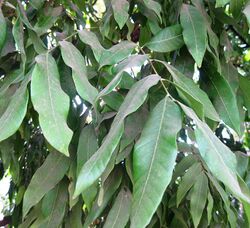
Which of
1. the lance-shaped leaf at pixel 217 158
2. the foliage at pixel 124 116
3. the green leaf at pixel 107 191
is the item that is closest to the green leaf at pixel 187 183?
the foliage at pixel 124 116

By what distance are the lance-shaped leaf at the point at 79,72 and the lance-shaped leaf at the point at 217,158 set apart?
0.13 metres

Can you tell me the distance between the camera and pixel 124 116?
46 cm

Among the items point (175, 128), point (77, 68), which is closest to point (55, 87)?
point (77, 68)

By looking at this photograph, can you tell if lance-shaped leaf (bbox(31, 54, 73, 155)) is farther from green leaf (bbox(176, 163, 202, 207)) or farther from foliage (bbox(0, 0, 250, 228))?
green leaf (bbox(176, 163, 202, 207))

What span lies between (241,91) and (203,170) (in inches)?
7.9

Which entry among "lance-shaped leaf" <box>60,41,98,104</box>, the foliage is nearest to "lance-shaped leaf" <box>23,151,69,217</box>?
the foliage

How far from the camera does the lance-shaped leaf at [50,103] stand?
0.47 meters

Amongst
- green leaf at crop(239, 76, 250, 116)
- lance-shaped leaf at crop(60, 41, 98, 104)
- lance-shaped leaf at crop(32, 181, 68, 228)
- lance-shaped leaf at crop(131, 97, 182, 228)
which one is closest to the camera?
lance-shaped leaf at crop(131, 97, 182, 228)

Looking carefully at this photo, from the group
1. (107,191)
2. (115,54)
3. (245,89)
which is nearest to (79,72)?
(115,54)

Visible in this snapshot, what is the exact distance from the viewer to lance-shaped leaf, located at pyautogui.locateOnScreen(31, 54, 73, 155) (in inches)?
→ 18.6

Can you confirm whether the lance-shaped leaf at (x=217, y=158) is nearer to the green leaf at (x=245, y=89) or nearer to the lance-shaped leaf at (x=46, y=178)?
the lance-shaped leaf at (x=46, y=178)

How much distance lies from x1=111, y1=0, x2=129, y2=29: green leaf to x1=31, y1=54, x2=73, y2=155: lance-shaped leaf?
0.57ft

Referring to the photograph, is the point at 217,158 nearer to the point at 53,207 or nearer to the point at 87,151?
the point at 87,151

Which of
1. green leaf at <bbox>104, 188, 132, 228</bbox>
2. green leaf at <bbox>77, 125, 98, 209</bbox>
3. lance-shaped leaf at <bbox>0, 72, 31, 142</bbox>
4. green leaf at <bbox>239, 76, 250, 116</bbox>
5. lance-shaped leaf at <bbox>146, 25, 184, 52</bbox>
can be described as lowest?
green leaf at <bbox>239, 76, 250, 116</bbox>
